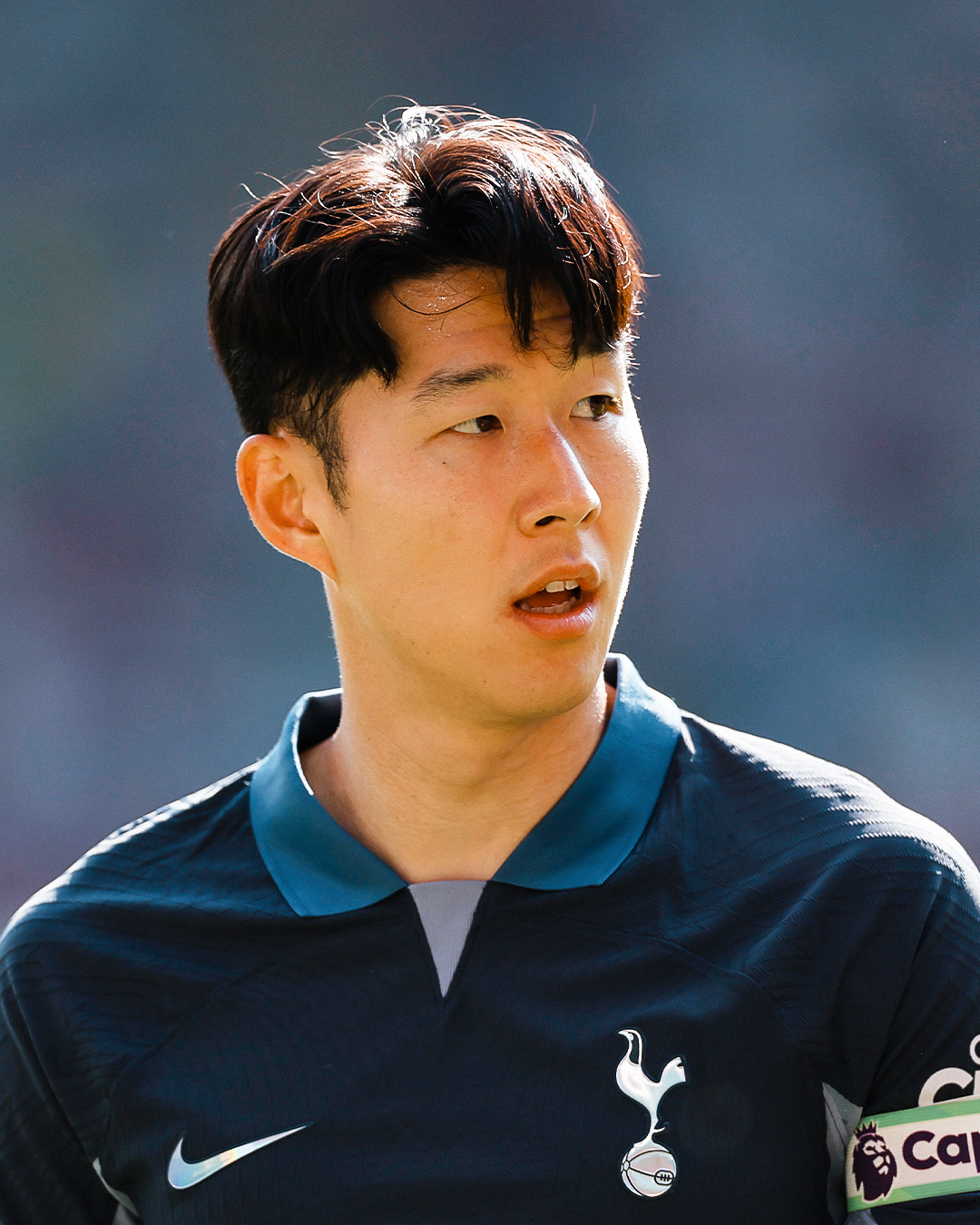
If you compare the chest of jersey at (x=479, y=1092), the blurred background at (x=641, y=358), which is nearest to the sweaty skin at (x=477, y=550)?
the chest of jersey at (x=479, y=1092)

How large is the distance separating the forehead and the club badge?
1.95ft

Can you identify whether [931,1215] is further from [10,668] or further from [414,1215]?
[10,668]

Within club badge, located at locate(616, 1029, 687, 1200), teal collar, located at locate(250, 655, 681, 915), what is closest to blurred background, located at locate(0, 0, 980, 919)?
teal collar, located at locate(250, 655, 681, 915)

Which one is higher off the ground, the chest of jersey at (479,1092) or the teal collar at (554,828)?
the teal collar at (554,828)

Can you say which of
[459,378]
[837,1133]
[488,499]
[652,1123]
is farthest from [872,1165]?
[459,378]

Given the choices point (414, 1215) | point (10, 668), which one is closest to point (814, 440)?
point (10, 668)

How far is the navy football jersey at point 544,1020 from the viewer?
1.11m

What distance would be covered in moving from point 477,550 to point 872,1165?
593mm

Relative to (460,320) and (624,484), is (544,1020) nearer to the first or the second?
(624,484)

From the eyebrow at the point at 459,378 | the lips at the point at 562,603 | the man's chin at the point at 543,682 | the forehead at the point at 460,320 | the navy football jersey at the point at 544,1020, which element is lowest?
the navy football jersey at the point at 544,1020

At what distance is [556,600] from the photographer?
1233 millimetres

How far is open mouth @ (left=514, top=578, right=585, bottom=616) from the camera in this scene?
4.00 feet

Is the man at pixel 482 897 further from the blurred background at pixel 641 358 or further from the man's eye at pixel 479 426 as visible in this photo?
the blurred background at pixel 641 358

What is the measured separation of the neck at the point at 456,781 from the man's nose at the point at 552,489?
0.20 meters
